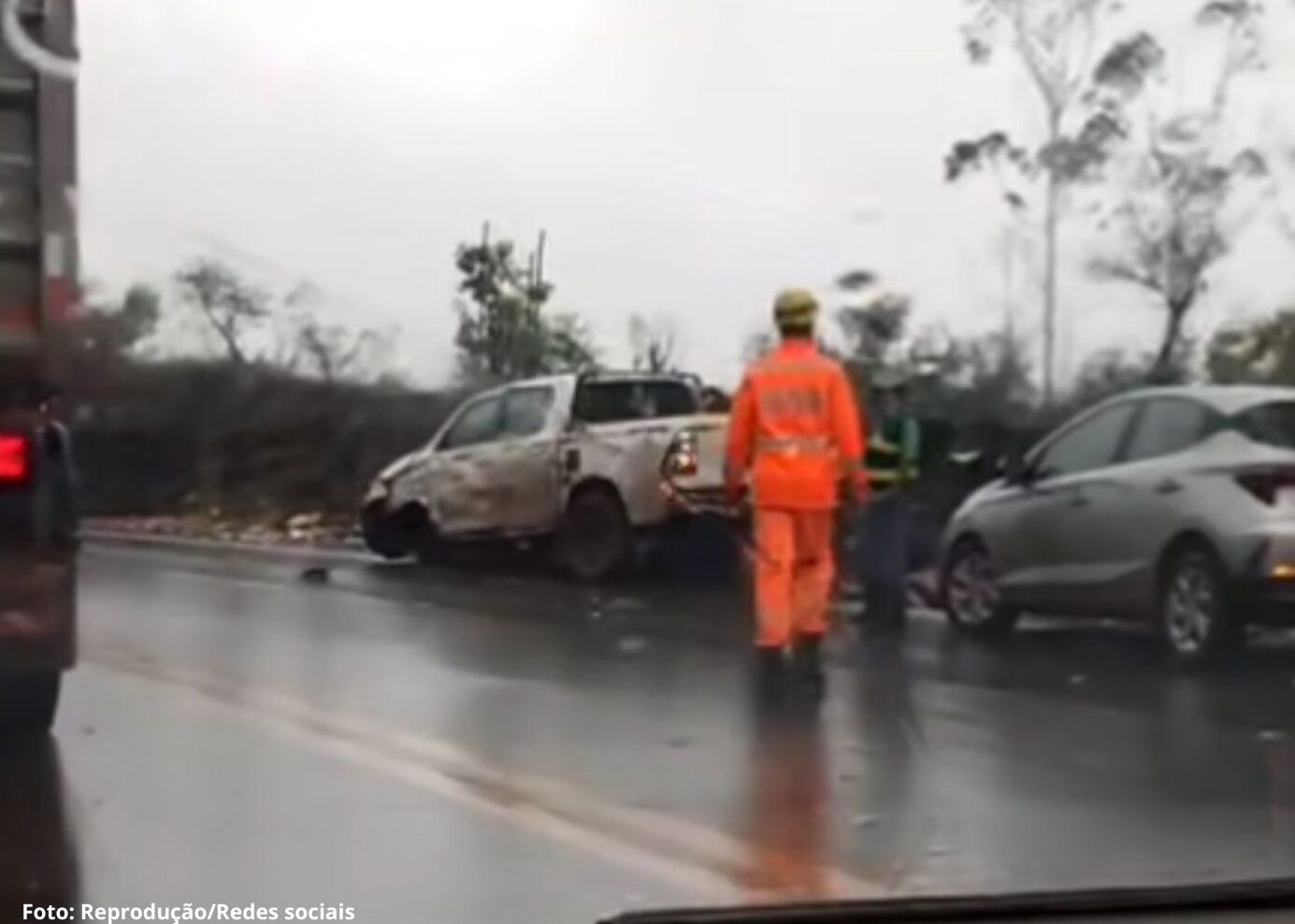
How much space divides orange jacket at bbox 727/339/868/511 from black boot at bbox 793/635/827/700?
55 cm

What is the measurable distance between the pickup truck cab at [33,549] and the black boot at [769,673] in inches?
101

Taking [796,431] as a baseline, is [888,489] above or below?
below

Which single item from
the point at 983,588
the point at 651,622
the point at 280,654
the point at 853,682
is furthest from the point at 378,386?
the point at 983,588

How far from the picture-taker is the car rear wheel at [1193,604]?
1049 cm

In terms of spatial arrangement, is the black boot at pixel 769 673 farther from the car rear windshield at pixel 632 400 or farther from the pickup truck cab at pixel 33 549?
the pickup truck cab at pixel 33 549

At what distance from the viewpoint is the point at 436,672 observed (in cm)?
880

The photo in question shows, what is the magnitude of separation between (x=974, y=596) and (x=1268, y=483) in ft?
4.04

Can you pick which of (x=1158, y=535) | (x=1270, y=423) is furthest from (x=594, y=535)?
(x=1158, y=535)

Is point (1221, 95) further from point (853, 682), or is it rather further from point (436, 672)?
point (436, 672)

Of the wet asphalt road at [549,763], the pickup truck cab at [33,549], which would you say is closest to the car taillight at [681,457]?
the wet asphalt road at [549,763]

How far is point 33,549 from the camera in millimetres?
6797

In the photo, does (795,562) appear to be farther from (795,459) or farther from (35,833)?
(35,833)

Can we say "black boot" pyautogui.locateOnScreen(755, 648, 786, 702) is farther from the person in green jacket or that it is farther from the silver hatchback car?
the silver hatchback car

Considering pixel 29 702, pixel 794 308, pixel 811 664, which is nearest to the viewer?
pixel 29 702
